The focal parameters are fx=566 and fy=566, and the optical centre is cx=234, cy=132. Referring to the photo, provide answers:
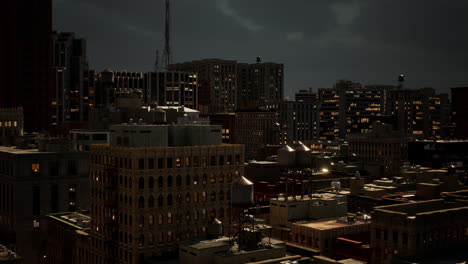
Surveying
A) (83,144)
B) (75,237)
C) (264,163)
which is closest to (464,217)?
(75,237)

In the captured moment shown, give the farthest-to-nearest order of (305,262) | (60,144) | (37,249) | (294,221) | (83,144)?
(83,144) → (60,144) → (37,249) → (294,221) → (305,262)

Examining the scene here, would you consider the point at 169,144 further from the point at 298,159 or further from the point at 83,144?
the point at 83,144

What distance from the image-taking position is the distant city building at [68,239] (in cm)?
11144

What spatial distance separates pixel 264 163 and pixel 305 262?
3971 inches

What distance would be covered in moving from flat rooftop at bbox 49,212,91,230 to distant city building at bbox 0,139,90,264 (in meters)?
10.6

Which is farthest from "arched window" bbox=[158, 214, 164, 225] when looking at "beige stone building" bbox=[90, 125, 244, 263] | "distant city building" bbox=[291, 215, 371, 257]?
"distant city building" bbox=[291, 215, 371, 257]

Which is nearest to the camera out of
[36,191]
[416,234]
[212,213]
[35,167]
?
[416,234]

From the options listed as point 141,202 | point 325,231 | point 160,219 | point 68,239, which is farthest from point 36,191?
point 325,231

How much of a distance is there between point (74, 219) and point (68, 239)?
721 cm

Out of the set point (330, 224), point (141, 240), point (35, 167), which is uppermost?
point (35, 167)

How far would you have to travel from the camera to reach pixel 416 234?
84.3 meters

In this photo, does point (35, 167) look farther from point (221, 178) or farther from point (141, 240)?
point (221, 178)

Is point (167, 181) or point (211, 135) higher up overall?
point (211, 135)

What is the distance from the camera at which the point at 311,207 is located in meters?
116
